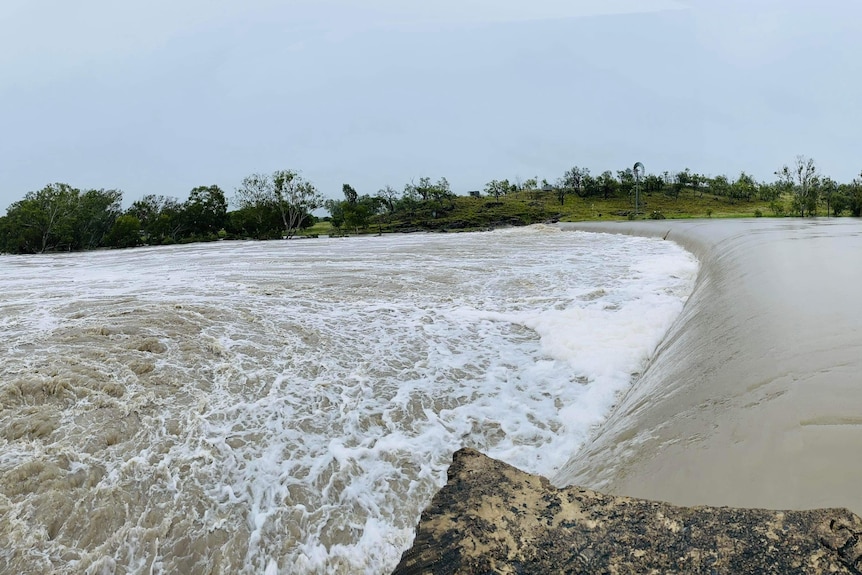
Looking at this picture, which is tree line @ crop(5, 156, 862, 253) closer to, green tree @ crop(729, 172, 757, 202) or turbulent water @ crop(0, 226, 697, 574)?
green tree @ crop(729, 172, 757, 202)

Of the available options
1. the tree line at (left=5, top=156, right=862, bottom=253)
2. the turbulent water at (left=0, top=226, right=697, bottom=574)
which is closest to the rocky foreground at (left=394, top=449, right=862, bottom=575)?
the turbulent water at (left=0, top=226, right=697, bottom=574)

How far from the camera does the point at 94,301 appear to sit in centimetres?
771

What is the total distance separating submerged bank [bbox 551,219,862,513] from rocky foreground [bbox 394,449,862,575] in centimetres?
76

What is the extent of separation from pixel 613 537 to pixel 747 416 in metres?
1.81

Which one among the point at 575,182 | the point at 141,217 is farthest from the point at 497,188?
the point at 141,217

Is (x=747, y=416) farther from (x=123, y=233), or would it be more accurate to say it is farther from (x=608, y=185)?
(x=608, y=185)

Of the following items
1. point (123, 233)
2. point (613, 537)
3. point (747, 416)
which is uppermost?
point (123, 233)

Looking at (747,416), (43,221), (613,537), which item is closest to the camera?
(613,537)

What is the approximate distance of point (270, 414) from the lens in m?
3.81

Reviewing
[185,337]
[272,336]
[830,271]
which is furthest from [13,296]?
[830,271]

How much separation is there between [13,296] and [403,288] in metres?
7.48

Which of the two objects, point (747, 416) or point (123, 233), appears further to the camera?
point (123, 233)

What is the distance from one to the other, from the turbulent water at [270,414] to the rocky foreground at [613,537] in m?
1.19

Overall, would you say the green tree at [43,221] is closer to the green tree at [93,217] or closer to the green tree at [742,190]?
the green tree at [93,217]
